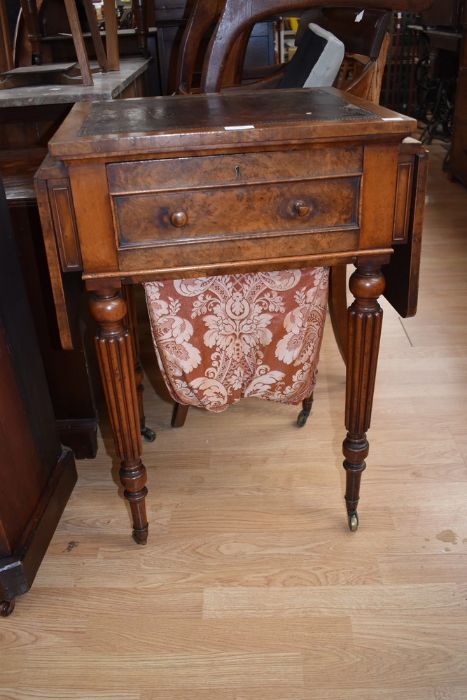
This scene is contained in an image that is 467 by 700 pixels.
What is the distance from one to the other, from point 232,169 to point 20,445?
27.9 inches

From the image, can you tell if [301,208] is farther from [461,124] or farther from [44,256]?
[461,124]

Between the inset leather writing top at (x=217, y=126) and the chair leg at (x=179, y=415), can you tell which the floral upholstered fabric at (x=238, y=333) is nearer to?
the chair leg at (x=179, y=415)

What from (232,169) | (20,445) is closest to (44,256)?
(20,445)

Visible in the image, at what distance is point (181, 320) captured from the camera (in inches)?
53.4

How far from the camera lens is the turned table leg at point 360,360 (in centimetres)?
113

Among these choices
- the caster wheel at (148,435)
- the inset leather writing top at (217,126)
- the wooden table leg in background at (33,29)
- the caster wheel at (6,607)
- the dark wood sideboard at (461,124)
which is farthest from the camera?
the dark wood sideboard at (461,124)

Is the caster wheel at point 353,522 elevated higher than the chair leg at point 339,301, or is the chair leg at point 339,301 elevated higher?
the chair leg at point 339,301

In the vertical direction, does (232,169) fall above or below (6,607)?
above

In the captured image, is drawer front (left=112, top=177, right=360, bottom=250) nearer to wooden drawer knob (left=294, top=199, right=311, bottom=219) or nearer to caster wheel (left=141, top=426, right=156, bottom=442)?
wooden drawer knob (left=294, top=199, right=311, bottom=219)

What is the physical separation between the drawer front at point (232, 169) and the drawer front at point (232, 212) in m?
0.01

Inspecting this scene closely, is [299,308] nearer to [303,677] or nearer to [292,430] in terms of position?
[292,430]

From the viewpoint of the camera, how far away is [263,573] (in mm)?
1304

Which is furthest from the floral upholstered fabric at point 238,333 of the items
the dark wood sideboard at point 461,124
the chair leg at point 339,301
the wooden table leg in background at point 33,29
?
the dark wood sideboard at point 461,124

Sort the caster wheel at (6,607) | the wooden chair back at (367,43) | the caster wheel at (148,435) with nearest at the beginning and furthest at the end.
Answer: the caster wheel at (6,607) → the wooden chair back at (367,43) → the caster wheel at (148,435)
